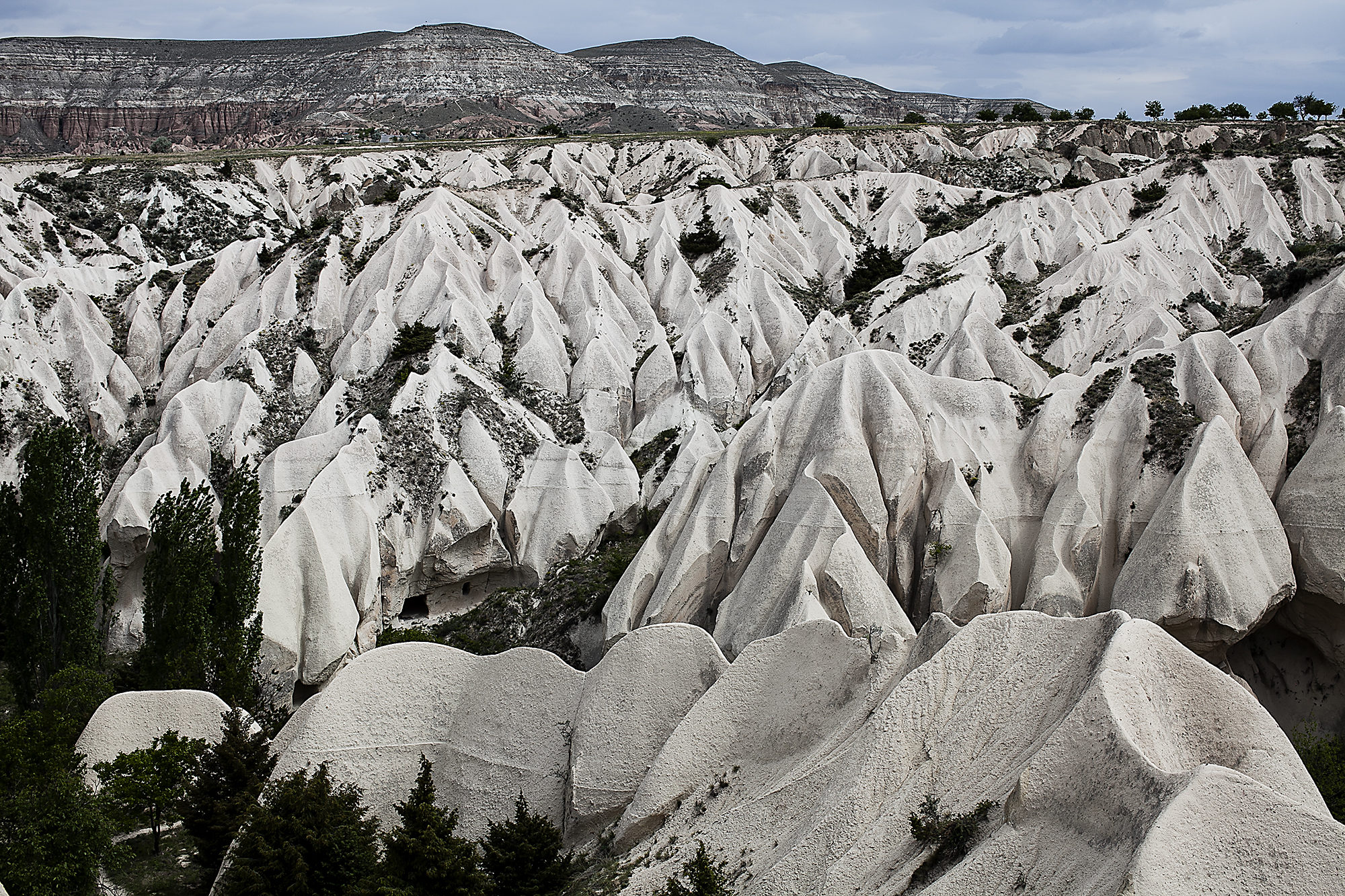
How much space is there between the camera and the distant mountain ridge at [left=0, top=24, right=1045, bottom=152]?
14212 cm

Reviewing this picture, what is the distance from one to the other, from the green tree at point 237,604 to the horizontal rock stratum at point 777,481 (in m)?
1.83

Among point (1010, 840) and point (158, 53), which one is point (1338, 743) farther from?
point (158, 53)

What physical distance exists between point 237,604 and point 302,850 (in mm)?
12054

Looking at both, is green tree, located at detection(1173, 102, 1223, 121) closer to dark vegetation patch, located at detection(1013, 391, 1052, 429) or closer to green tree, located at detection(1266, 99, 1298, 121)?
green tree, located at detection(1266, 99, 1298, 121)

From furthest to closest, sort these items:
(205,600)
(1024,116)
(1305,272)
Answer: (1024,116) → (1305,272) → (205,600)

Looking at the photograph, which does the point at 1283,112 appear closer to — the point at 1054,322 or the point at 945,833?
the point at 1054,322

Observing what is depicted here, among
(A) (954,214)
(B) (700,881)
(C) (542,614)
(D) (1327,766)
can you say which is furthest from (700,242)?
(B) (700,881)

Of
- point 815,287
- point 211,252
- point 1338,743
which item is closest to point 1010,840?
point 1338,743

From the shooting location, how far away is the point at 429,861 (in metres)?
17.9

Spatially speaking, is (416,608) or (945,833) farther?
(416,608)

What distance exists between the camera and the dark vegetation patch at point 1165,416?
2839 centimetres

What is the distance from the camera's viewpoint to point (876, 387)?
30922mm

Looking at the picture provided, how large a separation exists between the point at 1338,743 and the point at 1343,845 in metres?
13.7

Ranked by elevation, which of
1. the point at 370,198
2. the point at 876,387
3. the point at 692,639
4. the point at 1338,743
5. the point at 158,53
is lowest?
the point at 1338,743
